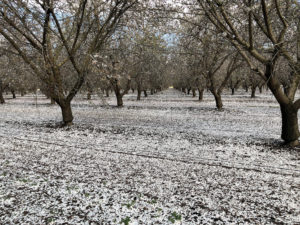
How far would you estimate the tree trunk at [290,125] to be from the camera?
7871 millimetres

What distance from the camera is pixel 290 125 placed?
791cm

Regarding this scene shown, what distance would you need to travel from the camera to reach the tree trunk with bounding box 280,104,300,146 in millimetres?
7871

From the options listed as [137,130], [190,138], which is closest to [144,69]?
[137,130]

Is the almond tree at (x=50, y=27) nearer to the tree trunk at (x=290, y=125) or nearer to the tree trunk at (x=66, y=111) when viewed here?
the tree trunk at (x=66, y=111)

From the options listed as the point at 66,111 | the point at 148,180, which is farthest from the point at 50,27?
the point at 148,180

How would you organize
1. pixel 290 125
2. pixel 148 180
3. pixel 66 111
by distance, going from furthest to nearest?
pixel 66 111 < pixel 290 125 < pixel 148 180

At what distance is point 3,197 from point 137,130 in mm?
7309

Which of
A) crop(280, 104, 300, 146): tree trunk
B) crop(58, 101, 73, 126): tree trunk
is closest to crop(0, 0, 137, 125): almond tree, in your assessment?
crop(58, 101, 73, 126): tree trunk

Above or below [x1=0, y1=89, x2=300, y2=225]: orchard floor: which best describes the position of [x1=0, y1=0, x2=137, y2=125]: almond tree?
above

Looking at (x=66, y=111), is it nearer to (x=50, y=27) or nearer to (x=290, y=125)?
(x=50, y=27)

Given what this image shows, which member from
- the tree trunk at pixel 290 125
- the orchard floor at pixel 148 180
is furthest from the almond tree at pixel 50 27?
the tree trunk at pixel 290 125

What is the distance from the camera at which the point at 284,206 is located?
414cm

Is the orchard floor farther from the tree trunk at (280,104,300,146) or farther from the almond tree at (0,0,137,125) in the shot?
the almond tree at (0,0,137,125)

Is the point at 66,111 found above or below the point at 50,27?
below
